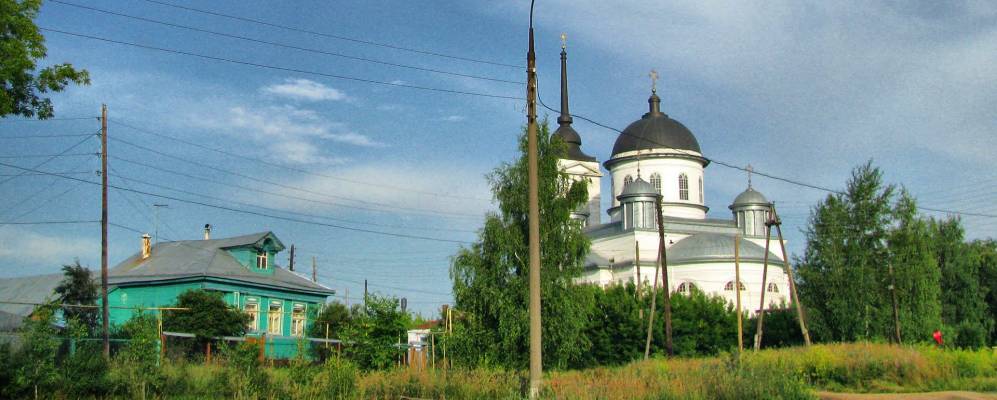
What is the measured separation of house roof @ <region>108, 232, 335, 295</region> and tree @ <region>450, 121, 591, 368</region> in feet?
43.9

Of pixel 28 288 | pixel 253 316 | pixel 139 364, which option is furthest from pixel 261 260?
pixel 139 364

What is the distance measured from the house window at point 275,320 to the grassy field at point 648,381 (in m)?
18.4

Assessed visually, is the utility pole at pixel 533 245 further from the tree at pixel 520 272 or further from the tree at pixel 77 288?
the tree at pixel 77 288

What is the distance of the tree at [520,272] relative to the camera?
83.0 feet

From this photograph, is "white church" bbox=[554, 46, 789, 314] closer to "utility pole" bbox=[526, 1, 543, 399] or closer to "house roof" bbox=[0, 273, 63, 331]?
"house roof" bbox=[0, 273, 63, 331]

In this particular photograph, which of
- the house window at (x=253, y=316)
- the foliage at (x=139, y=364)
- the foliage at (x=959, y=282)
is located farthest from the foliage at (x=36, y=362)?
the foliage at (x=959, y=282)

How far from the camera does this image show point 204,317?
3130cm

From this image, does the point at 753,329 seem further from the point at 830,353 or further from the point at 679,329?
the point at 830,353

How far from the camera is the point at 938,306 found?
34.9 m

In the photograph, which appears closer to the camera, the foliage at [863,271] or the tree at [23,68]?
the tree at [23,68]

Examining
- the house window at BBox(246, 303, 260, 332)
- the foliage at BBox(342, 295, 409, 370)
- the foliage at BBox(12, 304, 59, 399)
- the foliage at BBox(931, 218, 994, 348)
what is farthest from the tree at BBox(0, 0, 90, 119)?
the foliage at BBox(931, 218, 994, 348)

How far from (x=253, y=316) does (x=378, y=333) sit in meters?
9.10

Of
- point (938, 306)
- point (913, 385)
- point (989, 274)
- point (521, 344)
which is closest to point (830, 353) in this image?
point (913, 385)

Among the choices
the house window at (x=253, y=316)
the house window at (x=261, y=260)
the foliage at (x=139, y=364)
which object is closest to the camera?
the foliage at (x=139, y=364)
